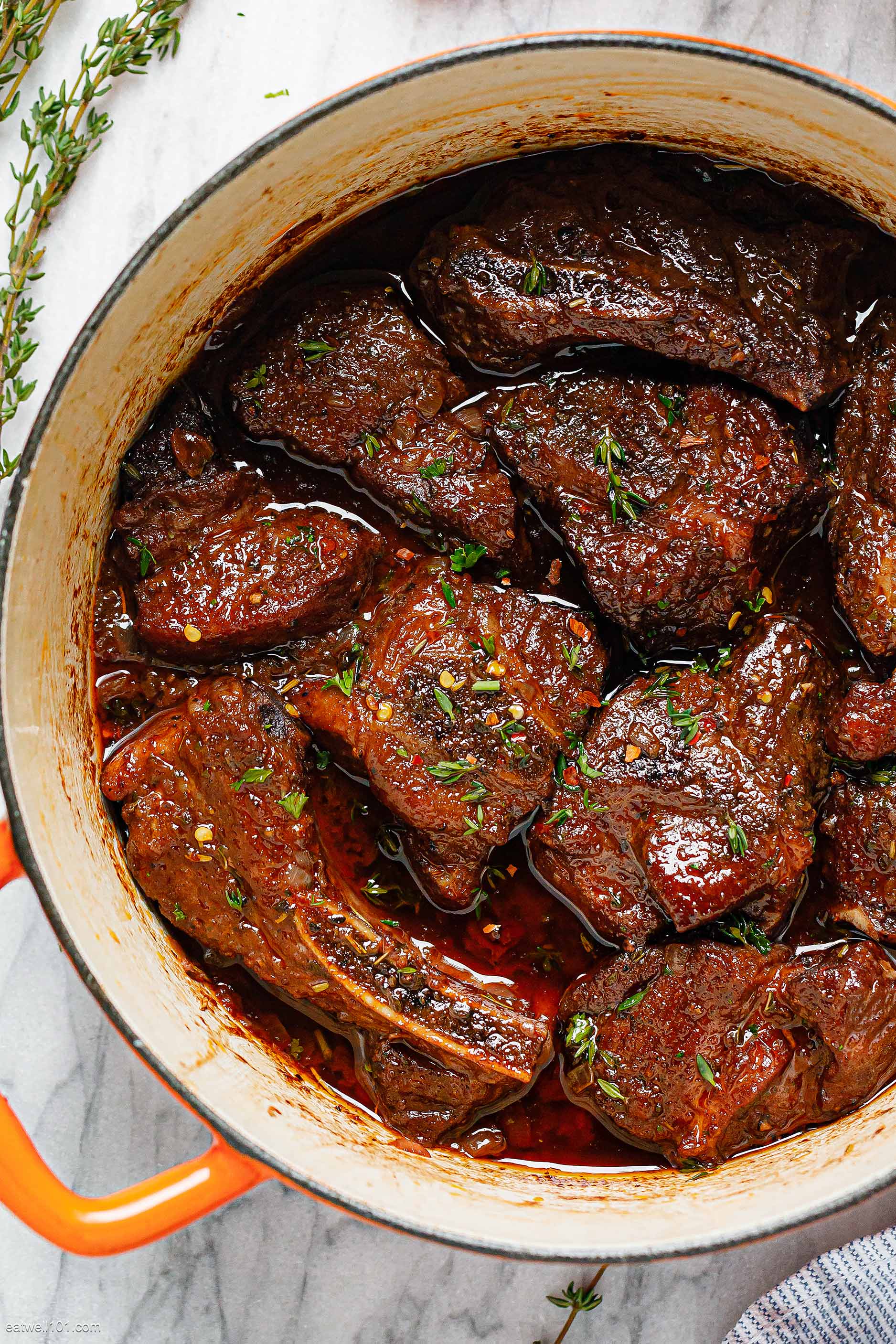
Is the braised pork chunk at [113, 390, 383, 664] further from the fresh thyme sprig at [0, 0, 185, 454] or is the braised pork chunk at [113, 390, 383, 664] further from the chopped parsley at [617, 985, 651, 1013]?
the chopped parsley at [617, 985, 651, 1013]

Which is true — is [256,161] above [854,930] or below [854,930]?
above

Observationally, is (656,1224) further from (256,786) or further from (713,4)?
(713,4)

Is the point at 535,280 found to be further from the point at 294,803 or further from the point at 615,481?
the point at 294,803

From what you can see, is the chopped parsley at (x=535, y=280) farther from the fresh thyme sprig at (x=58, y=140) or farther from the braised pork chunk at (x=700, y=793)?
the fresh thyme sprig at (x=58, y=140)

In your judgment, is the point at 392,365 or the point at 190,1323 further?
the point at 190,1323

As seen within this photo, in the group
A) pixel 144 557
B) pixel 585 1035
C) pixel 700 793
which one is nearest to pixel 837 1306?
pixel 585 1035

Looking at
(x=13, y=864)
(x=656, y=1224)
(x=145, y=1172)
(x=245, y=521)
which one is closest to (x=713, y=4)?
(x=245, y=521)

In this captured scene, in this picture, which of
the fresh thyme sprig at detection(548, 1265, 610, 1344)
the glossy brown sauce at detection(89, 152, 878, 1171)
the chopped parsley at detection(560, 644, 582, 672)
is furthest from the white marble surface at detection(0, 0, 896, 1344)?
the chopped parsley at detection(560, 644, 582, 672)
